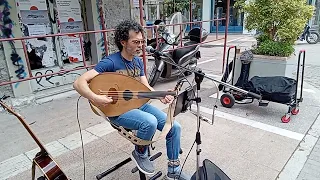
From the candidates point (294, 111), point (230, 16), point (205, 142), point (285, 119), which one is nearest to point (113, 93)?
point (205, 142)

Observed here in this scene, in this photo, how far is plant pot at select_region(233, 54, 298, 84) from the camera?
372 centimetres

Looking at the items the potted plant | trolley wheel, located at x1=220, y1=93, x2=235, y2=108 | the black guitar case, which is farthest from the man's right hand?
the potted plant

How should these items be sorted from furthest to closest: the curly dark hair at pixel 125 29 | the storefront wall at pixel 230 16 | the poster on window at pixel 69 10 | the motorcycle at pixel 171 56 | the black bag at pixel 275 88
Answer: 1. the storefront wall at pixel 230 16
2. the motorcycle at pixel 171 56
3. the poster on window at pixel 69 10
4. the black bag at pixel 275 88
5. the curly dark hair at pixel 125 29

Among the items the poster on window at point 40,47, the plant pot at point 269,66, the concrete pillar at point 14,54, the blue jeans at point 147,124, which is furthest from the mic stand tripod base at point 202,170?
the poster on window at point 40,47

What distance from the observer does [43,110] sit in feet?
12.1

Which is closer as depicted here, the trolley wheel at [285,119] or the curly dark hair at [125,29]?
the curly dark hair at [125,29]

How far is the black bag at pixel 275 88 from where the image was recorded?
303cm

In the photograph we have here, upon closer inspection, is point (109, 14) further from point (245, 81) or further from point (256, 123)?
point (256, 123)

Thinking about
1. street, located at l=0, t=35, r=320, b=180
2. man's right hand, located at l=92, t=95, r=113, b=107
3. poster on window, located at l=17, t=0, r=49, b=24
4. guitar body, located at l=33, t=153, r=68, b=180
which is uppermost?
poster on window, located at l=17, t=0, r=49, b=24

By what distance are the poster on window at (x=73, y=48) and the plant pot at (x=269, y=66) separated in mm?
2859

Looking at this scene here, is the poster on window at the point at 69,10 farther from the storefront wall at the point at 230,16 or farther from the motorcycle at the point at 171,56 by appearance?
the storefront wall at the point at 230,16

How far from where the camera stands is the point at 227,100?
354cm

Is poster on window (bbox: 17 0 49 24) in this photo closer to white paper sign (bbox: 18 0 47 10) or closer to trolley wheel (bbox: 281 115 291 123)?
white paper sign (bbox: 18 0 47 10)

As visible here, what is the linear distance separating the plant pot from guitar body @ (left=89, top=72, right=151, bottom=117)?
8.12 feet
